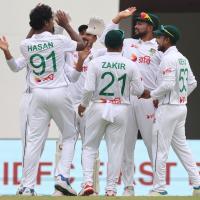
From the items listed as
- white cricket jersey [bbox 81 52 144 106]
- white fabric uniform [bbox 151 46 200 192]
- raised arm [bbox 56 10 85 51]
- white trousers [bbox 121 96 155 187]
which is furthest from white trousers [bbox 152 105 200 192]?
raised arm [bbox 56 10 85 51]

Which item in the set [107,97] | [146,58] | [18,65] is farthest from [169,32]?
[18,65]

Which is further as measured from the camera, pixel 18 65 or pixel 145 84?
pixel 145 84

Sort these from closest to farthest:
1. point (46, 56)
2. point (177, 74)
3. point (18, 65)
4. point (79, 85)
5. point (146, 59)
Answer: point (46, 56)
point (18, 65)
point (177, 74)
point (146, 59)
point (79, 85)

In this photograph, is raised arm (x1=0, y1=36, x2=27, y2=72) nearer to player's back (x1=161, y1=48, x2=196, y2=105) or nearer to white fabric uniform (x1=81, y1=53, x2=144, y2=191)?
white fabric uniform (x1=81, y1=53, x2=144, y2=191)

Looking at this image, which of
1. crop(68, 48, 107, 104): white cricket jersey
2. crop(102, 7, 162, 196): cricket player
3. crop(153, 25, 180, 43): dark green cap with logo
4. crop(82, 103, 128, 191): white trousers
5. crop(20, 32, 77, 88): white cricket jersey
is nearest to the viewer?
crop(20, 32, 77, 88): white cricket jersey

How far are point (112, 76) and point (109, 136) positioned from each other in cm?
73

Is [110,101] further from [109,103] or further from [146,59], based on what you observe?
[146,59]

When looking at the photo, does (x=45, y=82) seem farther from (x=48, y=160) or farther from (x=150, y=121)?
(x=48, y=160)

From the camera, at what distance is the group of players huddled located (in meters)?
14.4

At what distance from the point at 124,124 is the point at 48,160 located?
160 inches

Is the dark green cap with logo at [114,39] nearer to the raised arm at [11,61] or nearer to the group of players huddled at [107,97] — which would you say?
the group of players huddled at [107,97]

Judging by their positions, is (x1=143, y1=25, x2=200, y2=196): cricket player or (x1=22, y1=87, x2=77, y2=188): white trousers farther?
(x1=143, y1=25, x2=200, y2=196): cricket player

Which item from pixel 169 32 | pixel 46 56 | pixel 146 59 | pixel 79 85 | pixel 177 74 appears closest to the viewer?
pixel 46 56

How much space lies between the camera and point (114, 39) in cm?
1444
